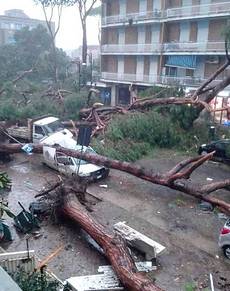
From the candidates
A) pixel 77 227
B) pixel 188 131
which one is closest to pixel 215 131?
pixel 188 131

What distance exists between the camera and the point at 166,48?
3159 centimetres

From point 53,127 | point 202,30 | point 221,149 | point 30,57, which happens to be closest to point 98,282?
point 221,149

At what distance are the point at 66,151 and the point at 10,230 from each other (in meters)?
5.52

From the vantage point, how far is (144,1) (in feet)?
108

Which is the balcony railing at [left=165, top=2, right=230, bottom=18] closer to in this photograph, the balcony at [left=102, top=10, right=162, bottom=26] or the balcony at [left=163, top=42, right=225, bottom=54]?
the balcony at [left=102, top=10, right=162, bottom=26]

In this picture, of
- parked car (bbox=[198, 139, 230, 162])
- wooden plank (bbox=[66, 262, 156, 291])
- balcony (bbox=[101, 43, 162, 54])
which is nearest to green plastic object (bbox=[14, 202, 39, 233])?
wooden plank (bbox=[66, 262, 156, 291])

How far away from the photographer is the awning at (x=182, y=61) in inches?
1174

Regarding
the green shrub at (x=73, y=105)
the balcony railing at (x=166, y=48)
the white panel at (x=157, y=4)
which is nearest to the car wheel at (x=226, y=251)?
the green shrub at (x=73, y=105)

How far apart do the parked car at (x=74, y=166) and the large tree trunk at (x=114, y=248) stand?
336cm

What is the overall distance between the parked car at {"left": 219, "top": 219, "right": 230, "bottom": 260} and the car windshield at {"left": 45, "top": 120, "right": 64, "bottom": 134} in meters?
12.3

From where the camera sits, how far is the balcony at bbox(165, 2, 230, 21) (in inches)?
1058

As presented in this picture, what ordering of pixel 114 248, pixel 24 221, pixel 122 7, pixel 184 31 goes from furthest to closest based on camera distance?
pixel 122 7, pixel 184 31, pixel 24 221, pixel 114 248

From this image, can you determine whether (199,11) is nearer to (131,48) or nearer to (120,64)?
(131,48)

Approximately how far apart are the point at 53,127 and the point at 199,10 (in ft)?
57.5
